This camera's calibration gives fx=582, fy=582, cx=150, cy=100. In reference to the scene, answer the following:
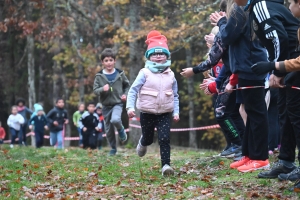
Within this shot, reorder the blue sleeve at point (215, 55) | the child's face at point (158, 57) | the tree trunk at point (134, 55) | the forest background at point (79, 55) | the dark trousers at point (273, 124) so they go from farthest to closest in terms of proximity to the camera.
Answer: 1. the forest background at point (79, 55)
2. the tree trunk at point (134, 55)
3. the dark trousers at point (273, 124)
4. the child's face at point (158, 57)
5. the blue sleeve at point (215, 55)

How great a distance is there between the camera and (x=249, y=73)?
744 cm

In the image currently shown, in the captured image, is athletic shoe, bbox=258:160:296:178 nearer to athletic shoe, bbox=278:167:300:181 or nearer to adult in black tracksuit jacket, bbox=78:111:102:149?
athletic shoe, bbox=278:167:300:181

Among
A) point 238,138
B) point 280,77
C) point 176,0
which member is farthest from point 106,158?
point 176,0

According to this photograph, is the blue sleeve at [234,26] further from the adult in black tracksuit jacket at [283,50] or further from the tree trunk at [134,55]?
the tree trunk at [134,55]

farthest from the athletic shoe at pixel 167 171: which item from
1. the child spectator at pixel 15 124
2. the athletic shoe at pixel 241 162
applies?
the child spectator at pixel 15 124

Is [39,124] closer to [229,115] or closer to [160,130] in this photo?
[229,115]

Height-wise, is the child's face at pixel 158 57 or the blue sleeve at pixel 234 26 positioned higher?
the blue sleeve at pixel 234 26

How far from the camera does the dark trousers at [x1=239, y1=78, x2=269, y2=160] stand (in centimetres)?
739

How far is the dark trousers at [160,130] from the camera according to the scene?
8.19m

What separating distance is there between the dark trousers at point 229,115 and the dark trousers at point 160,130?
3.11 feet

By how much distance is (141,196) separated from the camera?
6.61 m

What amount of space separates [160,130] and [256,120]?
58.3 inches

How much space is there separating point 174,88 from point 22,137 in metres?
14.8

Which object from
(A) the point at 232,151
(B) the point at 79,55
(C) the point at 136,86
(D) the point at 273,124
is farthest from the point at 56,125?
(B) the point at 79,55
